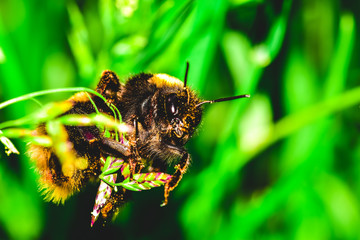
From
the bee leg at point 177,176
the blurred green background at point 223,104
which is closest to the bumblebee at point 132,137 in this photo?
the bee leg at point 177,176

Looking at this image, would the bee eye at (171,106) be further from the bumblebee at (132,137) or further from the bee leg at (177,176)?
the bee leg at (177,176)

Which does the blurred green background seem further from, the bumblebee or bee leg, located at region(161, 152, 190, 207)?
bee leg, located at region(161, 152, 190, 207)

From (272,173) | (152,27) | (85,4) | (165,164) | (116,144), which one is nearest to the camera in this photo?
(116,144)

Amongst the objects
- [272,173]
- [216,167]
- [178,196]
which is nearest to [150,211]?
[178,196]

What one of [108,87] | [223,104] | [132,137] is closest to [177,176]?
[132,137]

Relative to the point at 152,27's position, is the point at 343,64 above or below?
below

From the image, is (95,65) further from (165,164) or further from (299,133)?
(299,133)

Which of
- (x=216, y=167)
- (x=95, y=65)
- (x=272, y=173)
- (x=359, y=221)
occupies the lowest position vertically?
(x=359, y=221)

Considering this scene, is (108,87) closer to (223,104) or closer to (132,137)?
(132,137)
